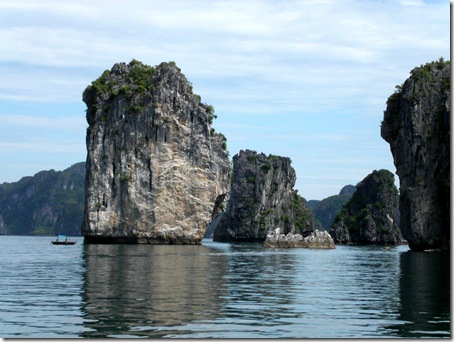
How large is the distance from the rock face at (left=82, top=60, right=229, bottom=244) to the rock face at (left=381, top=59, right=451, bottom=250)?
33719 millimetres

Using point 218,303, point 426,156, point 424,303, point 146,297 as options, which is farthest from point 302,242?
point 218,303

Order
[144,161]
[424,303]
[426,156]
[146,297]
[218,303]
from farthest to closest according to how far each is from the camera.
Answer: [144,161] < [426,156] < [146,297] < [424,303] < [218,303]

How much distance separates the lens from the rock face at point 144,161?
12562 cm

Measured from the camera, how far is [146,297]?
3800 cm

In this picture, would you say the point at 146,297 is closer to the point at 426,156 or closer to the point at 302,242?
the point at 426,156

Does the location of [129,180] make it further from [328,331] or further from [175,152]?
[328,331]

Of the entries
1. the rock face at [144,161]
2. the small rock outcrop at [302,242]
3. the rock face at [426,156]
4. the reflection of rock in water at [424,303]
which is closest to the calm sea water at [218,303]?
the reflection of rock in water at [424,303]

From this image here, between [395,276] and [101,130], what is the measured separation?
261ft

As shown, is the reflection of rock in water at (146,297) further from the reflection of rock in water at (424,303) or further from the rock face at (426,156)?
the rock face at (426,156)

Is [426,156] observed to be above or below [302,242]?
above

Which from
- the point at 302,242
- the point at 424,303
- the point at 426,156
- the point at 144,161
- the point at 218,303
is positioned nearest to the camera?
the point at 218,303

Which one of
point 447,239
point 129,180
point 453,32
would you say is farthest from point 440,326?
point 129,180

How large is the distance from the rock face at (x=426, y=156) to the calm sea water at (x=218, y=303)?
164ft

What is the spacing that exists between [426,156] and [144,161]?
42.7 metres
